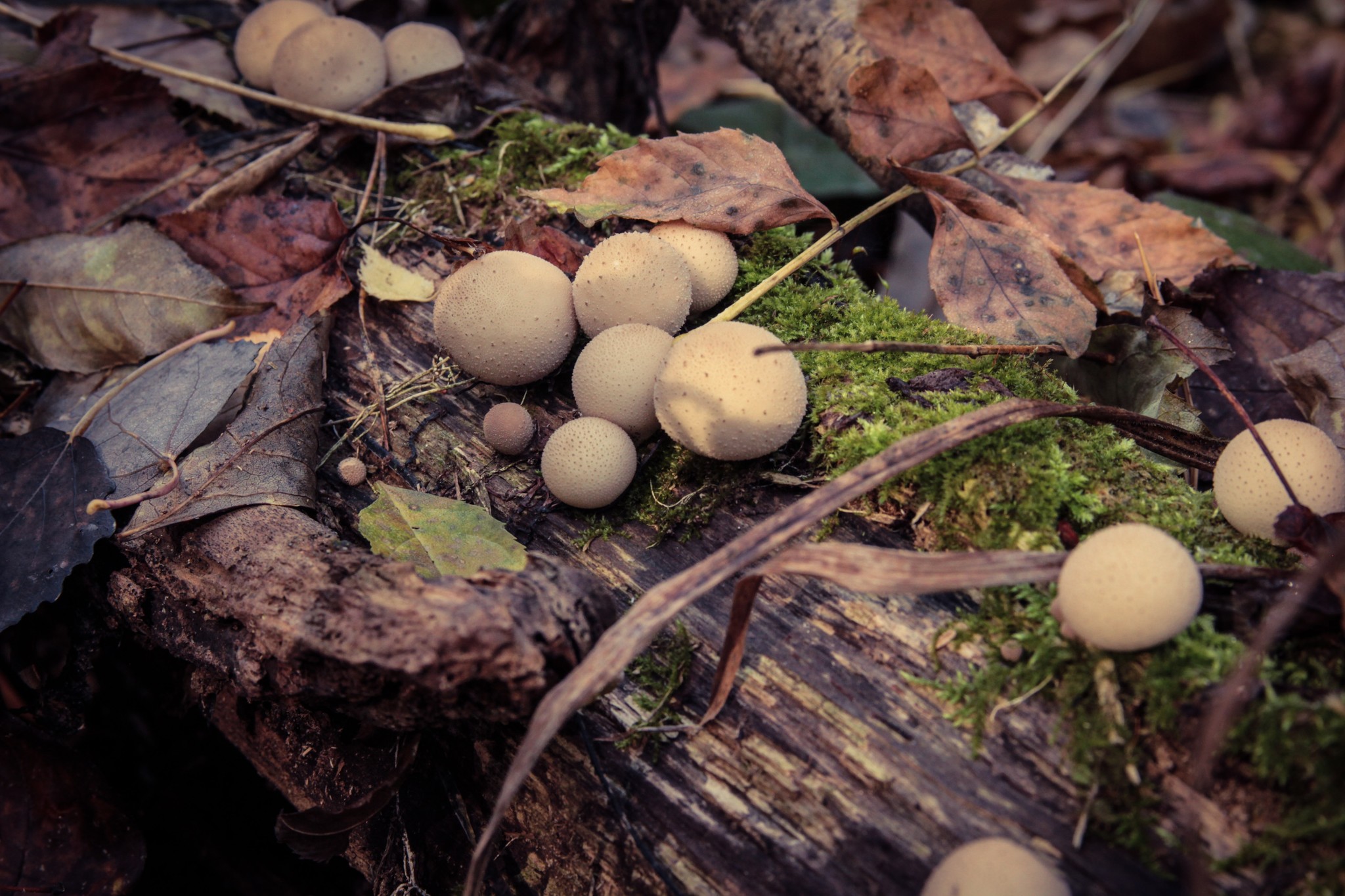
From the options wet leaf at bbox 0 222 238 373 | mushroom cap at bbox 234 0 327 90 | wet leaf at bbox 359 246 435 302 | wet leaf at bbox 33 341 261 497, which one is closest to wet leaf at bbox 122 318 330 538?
wet leaf at bbox 33 341 261 497

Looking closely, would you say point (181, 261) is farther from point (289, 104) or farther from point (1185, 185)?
point (1185, 185)

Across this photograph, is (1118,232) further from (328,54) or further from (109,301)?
(109,301)

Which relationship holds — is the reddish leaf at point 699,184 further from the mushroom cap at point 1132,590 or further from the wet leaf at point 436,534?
the mushroom cap at point 1132,590

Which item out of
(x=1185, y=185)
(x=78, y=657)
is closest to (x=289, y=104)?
(x=78, y=657)

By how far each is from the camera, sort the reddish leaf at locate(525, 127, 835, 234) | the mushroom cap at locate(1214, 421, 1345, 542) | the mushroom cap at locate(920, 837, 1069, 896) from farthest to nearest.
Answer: the reddish leaf at locate(525, 127, 835, 234) → the mushroom cap at locate(1214, 421, 1345, 542) → the mushroom cap at locate(920, 837, 1069, 896)

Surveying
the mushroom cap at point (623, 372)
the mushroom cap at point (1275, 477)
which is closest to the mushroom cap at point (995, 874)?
the mushroom cap at point (1275, 477)

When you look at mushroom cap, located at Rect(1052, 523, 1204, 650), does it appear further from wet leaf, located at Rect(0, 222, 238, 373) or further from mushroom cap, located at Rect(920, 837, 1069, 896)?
wet leaf, located at Rect(0, 222, 238, 373)
